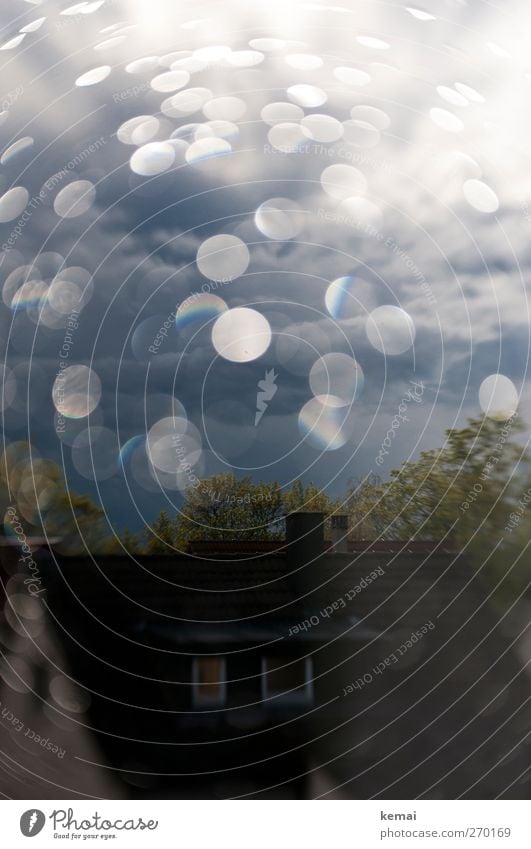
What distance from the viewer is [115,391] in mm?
2135

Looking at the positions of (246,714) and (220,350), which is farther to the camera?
(220,350)

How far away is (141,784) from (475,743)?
108cm

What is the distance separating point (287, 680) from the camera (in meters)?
2.08

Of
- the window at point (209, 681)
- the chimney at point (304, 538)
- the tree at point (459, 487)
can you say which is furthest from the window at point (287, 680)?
the tree at point (459, 487)

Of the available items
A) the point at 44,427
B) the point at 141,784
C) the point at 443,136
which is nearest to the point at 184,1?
the point at 443,136

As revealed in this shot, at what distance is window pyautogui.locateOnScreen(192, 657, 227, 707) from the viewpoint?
6.87 feet

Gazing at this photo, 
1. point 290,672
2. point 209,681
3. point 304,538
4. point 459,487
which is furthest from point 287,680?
point 459,487

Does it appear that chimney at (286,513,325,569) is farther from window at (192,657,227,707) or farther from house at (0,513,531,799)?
window at (192,657,227,707)

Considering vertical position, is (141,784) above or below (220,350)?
below

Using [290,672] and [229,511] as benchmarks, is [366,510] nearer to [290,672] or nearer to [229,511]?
[229,511]

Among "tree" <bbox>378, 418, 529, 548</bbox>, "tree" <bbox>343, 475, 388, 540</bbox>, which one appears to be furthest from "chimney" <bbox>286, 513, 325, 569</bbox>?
"tree" <bbox>378, 418, 529, 548</bbox>

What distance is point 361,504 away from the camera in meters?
2.17
